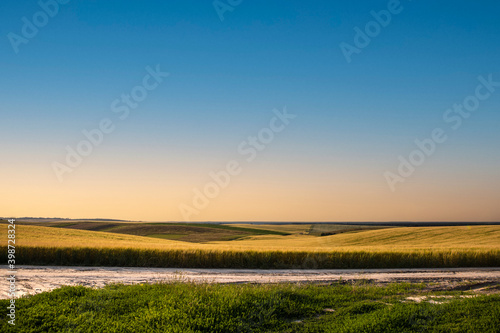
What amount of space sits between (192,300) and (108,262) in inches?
488

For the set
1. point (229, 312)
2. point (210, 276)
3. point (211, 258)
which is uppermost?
point (229, 312)

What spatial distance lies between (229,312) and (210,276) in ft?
25.5

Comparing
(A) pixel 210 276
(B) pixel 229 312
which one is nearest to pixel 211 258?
(A) pixel 210 276

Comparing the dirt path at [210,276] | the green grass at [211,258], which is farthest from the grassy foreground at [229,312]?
the green grass at [211,258]

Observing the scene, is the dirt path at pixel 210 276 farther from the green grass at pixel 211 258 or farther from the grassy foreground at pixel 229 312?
the grassy foreground at pixel 229 312

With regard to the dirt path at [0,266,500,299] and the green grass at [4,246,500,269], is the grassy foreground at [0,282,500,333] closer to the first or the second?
the dirt path at [0,266,500,299]

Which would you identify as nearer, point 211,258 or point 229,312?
point 229,312

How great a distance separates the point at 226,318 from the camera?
27.6 ft

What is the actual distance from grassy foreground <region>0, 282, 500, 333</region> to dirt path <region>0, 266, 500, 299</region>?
391 centimetres

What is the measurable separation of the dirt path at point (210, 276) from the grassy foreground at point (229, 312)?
3.91 metres

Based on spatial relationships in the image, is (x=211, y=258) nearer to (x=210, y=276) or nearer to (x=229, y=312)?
(x=210, y=276)

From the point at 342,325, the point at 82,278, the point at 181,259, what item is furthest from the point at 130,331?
the point at 181,259

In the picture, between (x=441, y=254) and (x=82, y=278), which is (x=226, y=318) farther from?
(x=441, y=254)

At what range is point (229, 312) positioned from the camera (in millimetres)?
8773
